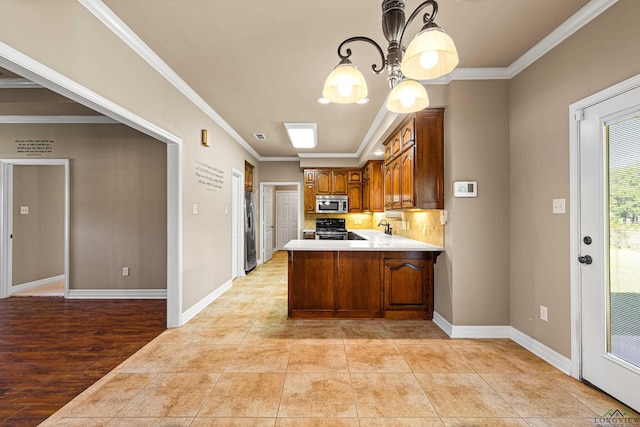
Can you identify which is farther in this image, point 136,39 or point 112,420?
point 136,39

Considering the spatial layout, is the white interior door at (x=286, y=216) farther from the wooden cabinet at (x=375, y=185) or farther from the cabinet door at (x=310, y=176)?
the wooden cabinet at (x=375, y=185)

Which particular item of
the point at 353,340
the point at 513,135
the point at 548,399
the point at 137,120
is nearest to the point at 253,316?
the point at 353,340

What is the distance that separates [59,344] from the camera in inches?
109

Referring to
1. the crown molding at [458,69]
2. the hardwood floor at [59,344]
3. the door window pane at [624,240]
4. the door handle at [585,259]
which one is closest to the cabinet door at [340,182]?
the crown molding at [458,69]

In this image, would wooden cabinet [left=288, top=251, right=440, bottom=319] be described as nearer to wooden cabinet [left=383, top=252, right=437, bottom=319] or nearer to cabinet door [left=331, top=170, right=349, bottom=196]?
wooden cabinet [left=383, top=252, right=437, bottom=319]

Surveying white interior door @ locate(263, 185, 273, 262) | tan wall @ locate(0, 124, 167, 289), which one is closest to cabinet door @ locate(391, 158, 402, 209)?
tan wall @ locate(0, 124, 167, 289)

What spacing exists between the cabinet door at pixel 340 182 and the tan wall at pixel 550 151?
4.16m

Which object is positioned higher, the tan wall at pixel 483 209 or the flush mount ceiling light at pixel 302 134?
the flush mount ceiling light at pixel 302 134

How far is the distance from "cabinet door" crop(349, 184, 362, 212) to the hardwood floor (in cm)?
430

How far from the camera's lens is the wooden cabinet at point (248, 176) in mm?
5952

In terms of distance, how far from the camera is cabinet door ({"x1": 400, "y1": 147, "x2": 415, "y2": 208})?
3.17m

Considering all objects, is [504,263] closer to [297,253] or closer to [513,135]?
[513,135]

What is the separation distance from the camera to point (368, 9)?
6.57 ft

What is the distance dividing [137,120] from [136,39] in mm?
634
